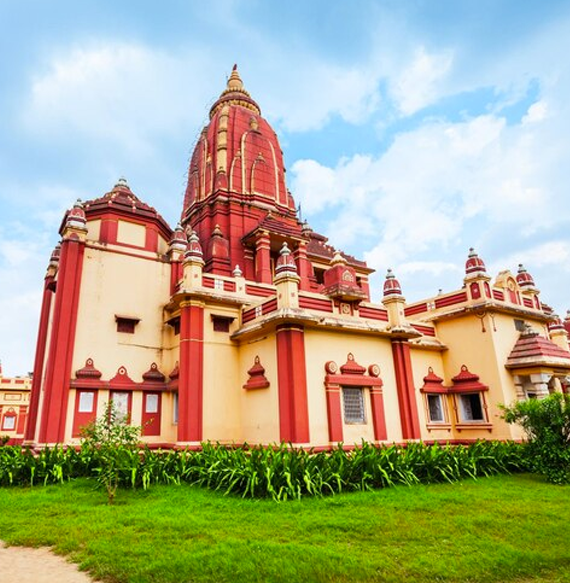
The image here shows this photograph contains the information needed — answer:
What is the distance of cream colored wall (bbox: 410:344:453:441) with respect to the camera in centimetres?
1650

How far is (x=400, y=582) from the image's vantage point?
16.0 feet

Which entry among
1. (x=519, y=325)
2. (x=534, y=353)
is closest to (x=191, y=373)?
(x=534, y=353)

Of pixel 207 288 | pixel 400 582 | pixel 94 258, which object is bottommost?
pixel 400 582

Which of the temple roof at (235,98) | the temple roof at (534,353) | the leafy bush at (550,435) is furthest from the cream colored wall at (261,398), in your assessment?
the temple roof at (235,98)

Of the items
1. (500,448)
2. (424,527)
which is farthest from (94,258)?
(500,448)

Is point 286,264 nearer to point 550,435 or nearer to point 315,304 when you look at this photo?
point 315,304

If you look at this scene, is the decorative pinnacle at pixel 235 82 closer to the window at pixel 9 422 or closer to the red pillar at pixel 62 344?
the red pillar at pixel 62 344

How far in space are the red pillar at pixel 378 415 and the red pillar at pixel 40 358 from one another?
11.9 metres

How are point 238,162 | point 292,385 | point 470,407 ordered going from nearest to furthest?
point 292,385, point 470,407, point 238,162

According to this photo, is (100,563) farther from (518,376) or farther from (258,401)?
(518,376)

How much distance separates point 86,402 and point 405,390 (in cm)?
1061

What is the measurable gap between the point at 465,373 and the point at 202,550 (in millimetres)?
13974

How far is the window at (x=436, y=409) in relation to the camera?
1702 cm

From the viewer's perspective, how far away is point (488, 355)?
1644 cm
